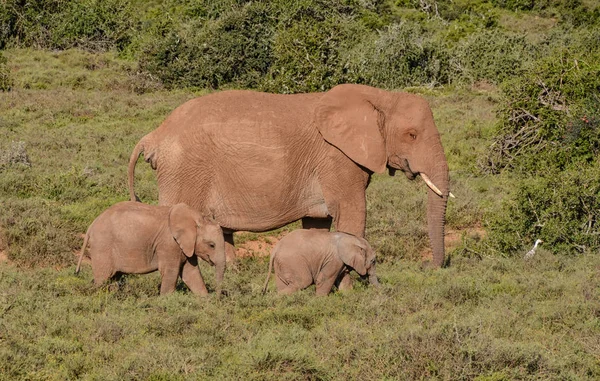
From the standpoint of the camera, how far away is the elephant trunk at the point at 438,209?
1058 centimetres

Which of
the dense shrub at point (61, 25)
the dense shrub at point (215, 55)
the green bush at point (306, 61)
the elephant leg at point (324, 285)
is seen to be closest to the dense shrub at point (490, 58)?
the green bush at point (306, 61)

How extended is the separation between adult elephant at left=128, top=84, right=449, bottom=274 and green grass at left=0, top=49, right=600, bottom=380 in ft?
2.84

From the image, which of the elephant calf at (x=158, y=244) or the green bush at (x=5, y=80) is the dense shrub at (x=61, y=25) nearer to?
the green bush at (x=5, y=80)

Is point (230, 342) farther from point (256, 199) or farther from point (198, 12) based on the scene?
point (198, 12)

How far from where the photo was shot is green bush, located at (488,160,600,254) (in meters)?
11.7

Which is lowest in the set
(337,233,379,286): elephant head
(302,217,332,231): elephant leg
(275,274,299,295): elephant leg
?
(302,217,332,231): elephant leg

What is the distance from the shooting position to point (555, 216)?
1191 centimetres

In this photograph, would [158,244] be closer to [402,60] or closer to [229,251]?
[229,251]

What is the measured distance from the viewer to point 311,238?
9688 millimetres

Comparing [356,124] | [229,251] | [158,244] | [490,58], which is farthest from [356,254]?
[490,58]

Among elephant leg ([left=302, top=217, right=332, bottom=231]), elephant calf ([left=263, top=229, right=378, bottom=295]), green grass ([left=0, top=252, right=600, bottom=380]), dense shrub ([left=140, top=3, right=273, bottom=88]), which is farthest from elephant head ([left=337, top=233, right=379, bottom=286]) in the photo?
dense shrub ([left=140, top=3, right=273, bottom=88])

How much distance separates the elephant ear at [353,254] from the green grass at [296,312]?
28cm

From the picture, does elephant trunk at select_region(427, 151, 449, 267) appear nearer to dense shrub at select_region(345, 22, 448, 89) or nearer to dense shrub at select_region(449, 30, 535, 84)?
dense shrub at select_region(345, 22, 448, 89)

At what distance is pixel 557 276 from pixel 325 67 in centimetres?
1448
